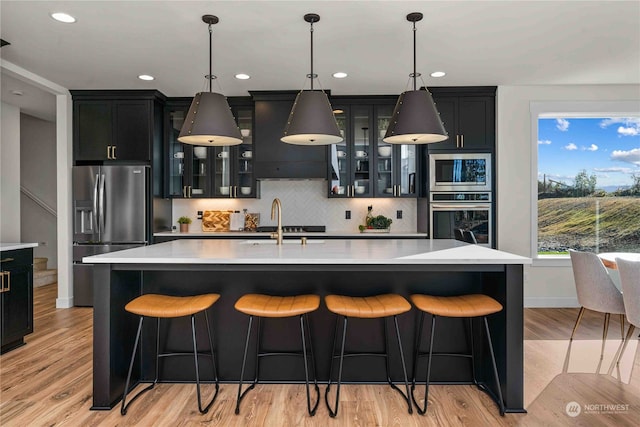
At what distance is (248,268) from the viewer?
2.45m

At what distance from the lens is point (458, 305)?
246 centimetres

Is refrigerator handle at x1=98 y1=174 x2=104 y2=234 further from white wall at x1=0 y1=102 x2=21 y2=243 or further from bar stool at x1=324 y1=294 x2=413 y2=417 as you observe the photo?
bar stool at x1=324 y1=294 x2=413 y2=417

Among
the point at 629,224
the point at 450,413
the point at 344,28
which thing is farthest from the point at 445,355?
the point at 629,224

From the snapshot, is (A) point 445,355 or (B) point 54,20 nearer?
(A) point 445,355

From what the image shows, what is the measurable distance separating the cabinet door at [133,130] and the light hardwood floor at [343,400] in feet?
7.86

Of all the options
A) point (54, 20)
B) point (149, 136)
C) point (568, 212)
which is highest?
point (54, 20)

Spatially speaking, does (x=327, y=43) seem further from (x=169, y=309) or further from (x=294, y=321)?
(x=169, y=309)

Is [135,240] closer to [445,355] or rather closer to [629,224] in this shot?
[445,355]

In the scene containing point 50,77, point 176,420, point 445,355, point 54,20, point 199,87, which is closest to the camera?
point 176,420

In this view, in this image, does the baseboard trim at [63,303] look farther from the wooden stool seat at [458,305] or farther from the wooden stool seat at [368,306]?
the wooden stool seat at [458,305]

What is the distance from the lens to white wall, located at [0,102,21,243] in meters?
5.34

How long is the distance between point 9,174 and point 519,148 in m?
6.44

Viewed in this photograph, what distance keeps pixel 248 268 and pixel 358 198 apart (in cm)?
312

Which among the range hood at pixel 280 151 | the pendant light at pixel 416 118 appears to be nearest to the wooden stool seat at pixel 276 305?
the pendant light at pixel 416 118
